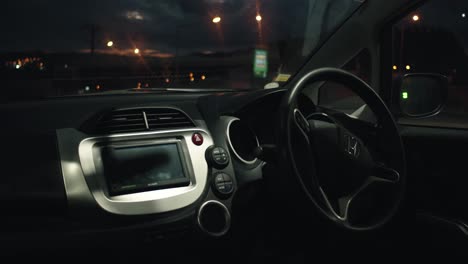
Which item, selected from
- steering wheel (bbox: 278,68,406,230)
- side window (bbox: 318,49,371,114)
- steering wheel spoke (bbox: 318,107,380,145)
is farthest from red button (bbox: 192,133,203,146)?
side window (bbox: 318,49,371,114)

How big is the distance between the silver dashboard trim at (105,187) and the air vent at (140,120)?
5cm

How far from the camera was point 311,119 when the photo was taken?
243cm

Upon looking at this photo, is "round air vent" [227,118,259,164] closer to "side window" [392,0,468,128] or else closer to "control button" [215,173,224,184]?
"control button" [215,173,224,184]

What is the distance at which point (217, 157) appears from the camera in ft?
8.45

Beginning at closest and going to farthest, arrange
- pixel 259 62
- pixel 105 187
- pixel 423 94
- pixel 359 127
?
pixel 105 187, pixel 359 127, pixel 423 94, pixel 259 62

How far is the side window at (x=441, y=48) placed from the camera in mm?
2879

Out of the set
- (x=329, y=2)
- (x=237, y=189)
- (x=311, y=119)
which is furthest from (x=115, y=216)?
(x=329, y=2)

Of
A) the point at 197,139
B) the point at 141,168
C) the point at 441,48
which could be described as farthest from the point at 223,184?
the point at 441,48

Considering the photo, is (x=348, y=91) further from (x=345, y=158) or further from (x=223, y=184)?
(x=223, y=184)

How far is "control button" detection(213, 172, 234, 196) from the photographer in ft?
8.25

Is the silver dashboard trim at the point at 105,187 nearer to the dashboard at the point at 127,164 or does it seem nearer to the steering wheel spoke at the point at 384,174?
the dashboard at the point at 127,164

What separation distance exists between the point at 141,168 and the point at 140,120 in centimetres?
31

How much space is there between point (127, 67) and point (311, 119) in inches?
94.5

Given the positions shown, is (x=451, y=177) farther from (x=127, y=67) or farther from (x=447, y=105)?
(x=127, y=67)
